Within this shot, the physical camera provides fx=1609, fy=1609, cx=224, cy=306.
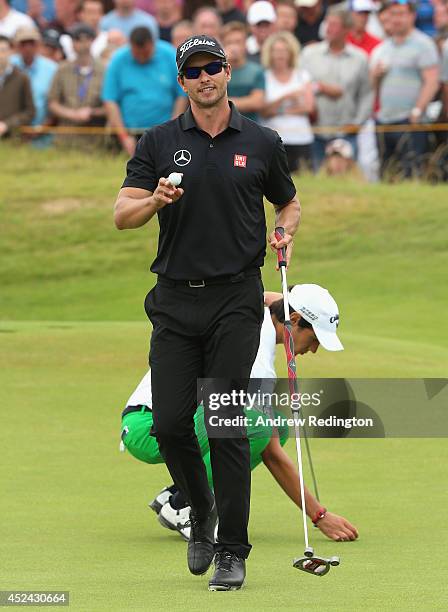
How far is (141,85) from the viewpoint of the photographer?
1909cm

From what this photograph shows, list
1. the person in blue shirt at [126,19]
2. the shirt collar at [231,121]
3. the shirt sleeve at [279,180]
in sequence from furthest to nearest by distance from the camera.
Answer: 1. the person in blue shirt at [126,19]
2. the shirt sleeve at [279,180]
3. the shirt collar at [231,121]

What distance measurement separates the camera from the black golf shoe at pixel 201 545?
6762 millimetres

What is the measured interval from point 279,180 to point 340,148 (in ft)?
44.4

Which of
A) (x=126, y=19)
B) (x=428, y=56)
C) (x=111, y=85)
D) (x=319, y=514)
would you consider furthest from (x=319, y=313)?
(x=126, y=19)

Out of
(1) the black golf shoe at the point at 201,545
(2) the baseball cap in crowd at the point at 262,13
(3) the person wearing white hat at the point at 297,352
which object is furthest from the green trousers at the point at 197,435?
(2) the baseball cap in crowd at the point at 262,13

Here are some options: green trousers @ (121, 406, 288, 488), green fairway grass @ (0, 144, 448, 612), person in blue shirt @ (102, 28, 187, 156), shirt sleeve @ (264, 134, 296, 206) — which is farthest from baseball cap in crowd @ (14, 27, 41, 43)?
shirt sleeve @ (264, 134, 296, 206)

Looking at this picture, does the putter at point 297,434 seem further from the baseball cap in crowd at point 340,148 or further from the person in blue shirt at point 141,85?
the baseball cap in crowd at point 340,148

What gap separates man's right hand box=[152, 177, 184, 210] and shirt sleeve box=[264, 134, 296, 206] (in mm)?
579

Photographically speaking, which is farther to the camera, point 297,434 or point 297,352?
point 297,352

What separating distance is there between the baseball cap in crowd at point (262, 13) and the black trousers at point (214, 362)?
45.8 feet

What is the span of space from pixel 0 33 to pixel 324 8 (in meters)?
4.40

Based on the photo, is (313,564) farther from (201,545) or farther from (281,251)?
(281,251)

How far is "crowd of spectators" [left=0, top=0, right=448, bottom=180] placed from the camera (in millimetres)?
19016

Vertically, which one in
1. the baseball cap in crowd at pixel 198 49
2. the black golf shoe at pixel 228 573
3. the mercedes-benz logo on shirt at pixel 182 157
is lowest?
the black golf shoe at pixel 228 573
